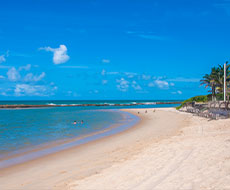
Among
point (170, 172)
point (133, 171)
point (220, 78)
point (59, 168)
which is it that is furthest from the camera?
point (220, 78)

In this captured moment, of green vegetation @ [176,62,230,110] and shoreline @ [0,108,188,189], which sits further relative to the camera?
green vegetation @ [176,62,230,110]

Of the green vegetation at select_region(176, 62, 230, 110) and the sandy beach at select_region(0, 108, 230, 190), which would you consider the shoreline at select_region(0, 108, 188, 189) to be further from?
the green vegetation at select_region(176, 62, 230, 110)

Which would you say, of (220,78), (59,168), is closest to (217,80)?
(220,78)

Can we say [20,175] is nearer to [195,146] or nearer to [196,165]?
[196,165]

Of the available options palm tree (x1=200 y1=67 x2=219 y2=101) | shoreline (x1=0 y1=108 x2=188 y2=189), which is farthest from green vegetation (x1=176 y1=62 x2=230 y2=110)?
shoreline (x1=0 y1=108 x2=188 y2=189)

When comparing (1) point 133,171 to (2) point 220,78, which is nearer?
(1) point 133,171

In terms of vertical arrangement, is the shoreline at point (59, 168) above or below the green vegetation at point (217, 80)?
below

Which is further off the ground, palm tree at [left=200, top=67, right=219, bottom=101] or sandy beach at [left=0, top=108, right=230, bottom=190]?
palm tree at [left=200, top=67, right=219, bottom=101]

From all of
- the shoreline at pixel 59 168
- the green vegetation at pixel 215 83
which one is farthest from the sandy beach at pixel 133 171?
the green vegetation at pixel 215 83

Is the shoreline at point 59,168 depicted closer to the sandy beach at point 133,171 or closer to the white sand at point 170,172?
the sandy beach at point 133,171

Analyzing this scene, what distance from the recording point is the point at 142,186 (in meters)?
5.88

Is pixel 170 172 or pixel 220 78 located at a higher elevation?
pixel 220 78

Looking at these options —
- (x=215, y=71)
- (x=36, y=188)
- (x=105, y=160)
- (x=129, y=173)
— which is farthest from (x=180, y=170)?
(x=215, y=71)

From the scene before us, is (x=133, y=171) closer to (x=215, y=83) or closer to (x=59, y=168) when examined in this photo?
(x=59, y=168)
